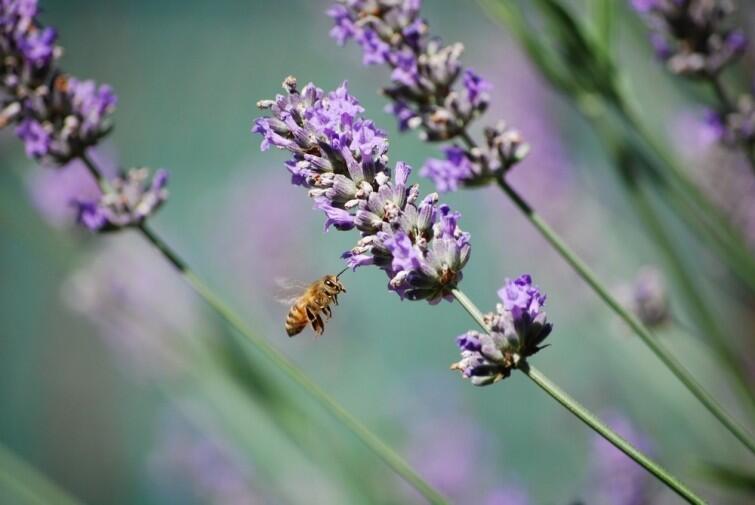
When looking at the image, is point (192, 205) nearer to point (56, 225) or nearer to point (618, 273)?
point (56, 225)

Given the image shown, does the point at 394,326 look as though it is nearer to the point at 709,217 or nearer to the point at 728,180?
the point at 728,180

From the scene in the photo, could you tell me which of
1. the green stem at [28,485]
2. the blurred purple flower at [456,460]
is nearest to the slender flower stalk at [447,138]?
the green stem at [28,485]

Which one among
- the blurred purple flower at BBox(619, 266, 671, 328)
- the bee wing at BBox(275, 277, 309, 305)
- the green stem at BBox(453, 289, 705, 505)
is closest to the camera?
the green stem at BBox(453, 289, 705, 505)

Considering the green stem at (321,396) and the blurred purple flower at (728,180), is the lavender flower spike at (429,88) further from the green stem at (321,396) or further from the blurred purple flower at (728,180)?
the blurred purple flower at (728,180)

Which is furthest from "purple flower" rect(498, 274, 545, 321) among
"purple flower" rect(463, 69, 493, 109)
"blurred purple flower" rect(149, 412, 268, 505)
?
"blurred purple flower" rect(149, 412, 268, 505)

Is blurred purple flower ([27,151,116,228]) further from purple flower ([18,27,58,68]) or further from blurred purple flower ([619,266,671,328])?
blurred purple flower ([619,266,671,328])

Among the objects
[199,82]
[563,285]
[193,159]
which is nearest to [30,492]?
[563,285]

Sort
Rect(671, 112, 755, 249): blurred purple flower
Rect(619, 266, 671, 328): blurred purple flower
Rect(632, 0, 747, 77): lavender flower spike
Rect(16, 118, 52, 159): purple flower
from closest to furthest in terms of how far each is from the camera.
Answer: Rect(16, 118, 52, 159): purple flower → Rect(632, 0, 747, 77): lavender flower spike → Rect(619, 266, 671, 328): blurred purple flower → Rect(671, 112, 755, 249): blurred purple flower
